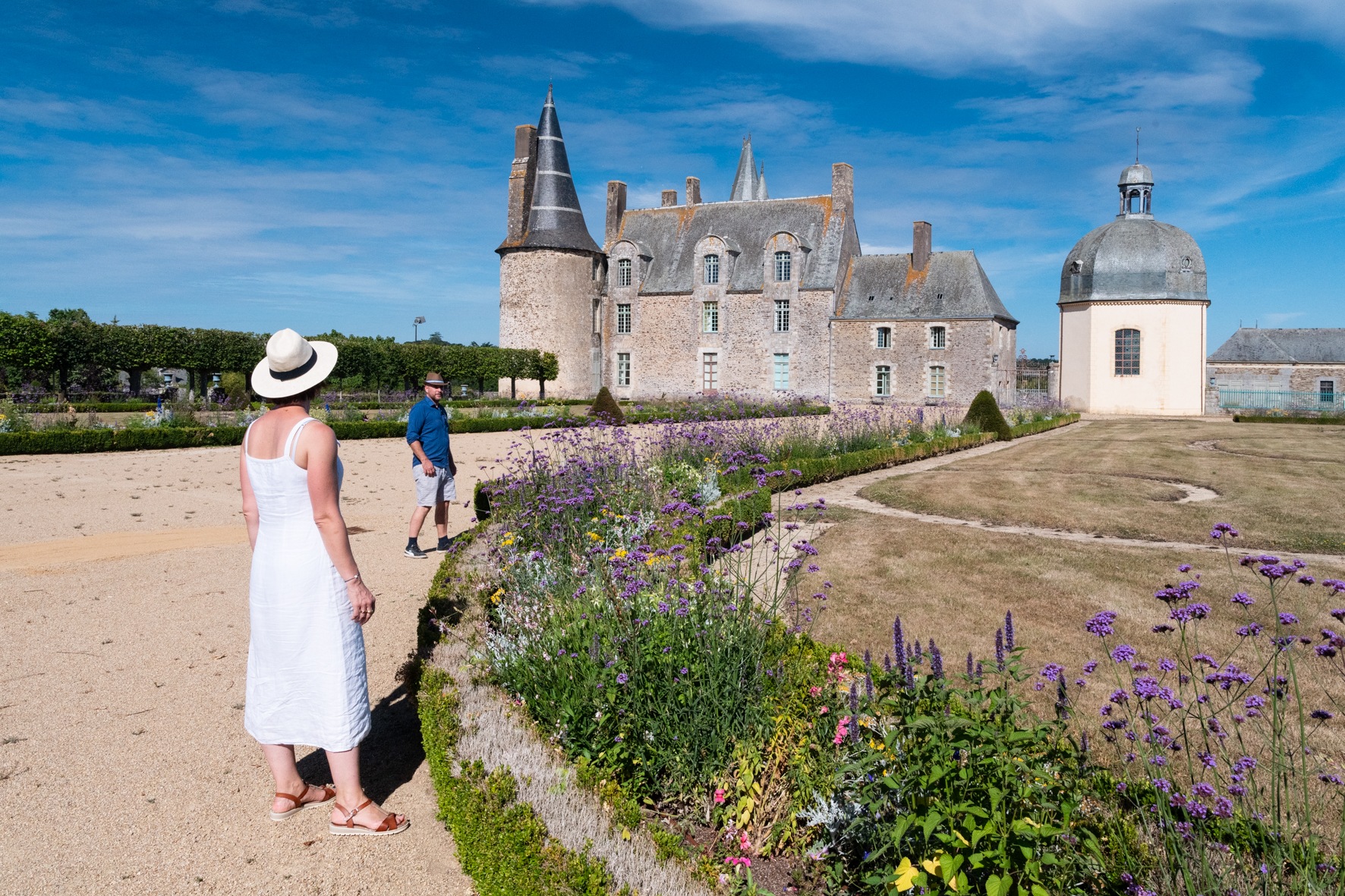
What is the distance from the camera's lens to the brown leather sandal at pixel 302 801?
116 inches

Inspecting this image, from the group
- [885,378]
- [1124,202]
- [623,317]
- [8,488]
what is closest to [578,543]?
[8,488]

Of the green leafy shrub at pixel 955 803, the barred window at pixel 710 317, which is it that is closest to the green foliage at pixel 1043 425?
the barred window at pixel 710 317

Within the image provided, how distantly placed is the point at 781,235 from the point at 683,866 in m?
29.6

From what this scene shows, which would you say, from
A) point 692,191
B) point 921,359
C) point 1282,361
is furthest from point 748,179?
point 1282,361

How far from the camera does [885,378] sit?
29531 millimetres

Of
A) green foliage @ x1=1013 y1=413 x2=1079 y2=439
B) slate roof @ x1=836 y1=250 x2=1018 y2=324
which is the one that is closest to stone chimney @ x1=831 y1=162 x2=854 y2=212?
slate roof @ x1=836 y1=250 x2=1018 y2=324

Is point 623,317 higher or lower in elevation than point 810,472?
higher

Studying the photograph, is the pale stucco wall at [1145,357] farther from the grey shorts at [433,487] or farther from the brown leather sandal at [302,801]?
the brown leather sandal at [302,801]

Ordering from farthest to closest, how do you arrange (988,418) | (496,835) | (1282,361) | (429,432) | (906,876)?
(1282,361)
(988,418)
(429,432)
(496,835)
(906,876)

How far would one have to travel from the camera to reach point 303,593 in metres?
2.74

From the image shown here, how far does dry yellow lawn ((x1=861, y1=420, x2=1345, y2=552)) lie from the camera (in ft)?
25.8

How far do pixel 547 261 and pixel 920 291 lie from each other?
1315cm

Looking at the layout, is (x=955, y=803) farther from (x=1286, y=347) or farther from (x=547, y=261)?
(x=1286, y=347)

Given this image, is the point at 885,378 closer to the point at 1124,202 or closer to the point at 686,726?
the point at 1124,202
